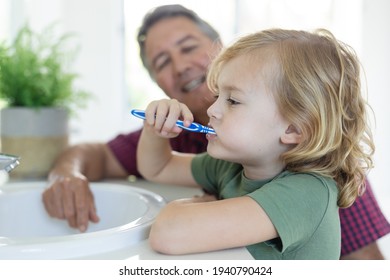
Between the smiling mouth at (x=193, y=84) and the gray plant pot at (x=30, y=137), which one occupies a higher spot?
the smiling mouth at (x=193, y=84)

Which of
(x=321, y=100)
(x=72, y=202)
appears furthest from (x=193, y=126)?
(x=72, y=202)

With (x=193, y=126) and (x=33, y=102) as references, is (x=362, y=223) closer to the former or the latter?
(x=193, y=126)

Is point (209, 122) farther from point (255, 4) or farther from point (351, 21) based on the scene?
point (255, 4)

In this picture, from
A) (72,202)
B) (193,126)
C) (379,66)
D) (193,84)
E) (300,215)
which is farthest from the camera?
(193,84)

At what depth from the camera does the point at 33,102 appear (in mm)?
971

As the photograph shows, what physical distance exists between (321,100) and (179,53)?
52 cm

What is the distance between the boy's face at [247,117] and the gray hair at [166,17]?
43 cm

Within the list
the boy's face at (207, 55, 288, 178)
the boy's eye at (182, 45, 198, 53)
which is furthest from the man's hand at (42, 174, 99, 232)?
the boy's eye at (182, 45, 198, 53)

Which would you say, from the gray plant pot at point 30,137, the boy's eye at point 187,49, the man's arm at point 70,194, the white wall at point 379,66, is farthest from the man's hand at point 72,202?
the white wall at point 379,66

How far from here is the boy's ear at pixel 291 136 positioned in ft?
1.97

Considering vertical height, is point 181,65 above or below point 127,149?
above

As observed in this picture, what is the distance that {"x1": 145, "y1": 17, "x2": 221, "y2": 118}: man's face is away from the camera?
1.02m

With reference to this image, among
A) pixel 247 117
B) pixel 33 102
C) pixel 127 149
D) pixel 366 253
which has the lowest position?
pixel 366 253

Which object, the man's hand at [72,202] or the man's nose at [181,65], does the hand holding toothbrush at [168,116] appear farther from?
the man's nose at [181,65]
